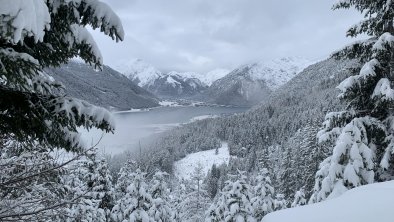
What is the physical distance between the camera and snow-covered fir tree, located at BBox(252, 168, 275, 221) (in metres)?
21.5

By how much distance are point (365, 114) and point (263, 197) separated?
43.4 feet

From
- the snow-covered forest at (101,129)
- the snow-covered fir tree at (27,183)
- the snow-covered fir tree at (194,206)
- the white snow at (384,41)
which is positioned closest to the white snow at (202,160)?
the snow-covered fir tree at (194,206)

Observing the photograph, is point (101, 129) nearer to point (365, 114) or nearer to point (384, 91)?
point (384, 91)

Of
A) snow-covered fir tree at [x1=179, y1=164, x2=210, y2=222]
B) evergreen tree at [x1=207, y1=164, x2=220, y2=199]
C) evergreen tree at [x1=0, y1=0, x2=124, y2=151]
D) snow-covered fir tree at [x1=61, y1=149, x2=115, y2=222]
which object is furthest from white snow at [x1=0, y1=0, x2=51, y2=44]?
evergreen tree at [x1=207, y1=164, x2=220, y2=199]

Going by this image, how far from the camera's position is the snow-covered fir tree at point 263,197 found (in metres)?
21.5

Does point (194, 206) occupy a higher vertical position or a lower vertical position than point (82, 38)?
lower

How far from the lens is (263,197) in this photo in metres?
22.0

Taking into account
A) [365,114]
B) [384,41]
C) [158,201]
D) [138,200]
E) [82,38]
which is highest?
[384,41]

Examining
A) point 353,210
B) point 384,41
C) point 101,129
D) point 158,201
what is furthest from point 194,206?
point 101,129

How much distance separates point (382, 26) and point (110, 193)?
18.5 meters

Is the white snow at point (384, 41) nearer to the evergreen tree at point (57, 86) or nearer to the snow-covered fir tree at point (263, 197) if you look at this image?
the evergreen tree at point (57, 86)

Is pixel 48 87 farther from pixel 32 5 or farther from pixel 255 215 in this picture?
pixel 255 215

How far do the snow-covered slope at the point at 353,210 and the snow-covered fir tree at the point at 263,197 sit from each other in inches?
645

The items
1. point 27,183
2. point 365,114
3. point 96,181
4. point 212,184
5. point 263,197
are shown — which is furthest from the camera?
point 212,184
